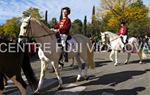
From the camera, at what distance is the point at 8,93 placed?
1196 cm

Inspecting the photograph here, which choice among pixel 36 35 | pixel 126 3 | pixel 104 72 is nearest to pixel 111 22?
pixel 126 3

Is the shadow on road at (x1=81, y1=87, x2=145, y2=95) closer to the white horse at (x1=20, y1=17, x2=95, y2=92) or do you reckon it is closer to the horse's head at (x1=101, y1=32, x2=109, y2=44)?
the white horse at (x1=20, y1=17, x2=95, y2=92)

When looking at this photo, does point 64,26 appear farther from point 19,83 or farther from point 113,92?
point 19,83

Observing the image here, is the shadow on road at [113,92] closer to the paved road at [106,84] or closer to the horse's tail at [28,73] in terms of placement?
the paved road at [106,84]

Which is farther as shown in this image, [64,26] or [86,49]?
[86,49]

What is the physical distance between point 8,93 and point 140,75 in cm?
602

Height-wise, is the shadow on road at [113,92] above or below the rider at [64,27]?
below

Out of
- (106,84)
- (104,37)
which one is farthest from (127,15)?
(106,84)

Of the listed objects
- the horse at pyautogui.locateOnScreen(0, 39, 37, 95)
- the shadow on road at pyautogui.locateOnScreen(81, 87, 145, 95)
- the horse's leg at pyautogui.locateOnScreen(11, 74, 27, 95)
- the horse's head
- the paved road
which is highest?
the horse's head

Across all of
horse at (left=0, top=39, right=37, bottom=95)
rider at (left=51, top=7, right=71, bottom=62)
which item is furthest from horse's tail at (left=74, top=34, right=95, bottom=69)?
horse at (left=0, top=39, right=37, bottom=95)

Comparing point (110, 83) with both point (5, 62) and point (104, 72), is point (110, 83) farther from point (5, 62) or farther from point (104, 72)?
point (5, 62)

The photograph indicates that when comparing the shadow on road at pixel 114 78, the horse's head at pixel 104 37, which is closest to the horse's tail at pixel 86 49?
the shadow on road at pixel 114 78

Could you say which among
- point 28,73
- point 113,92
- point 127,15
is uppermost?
point 127,15

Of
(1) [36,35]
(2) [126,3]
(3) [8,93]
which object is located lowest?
(3) [8,93]
